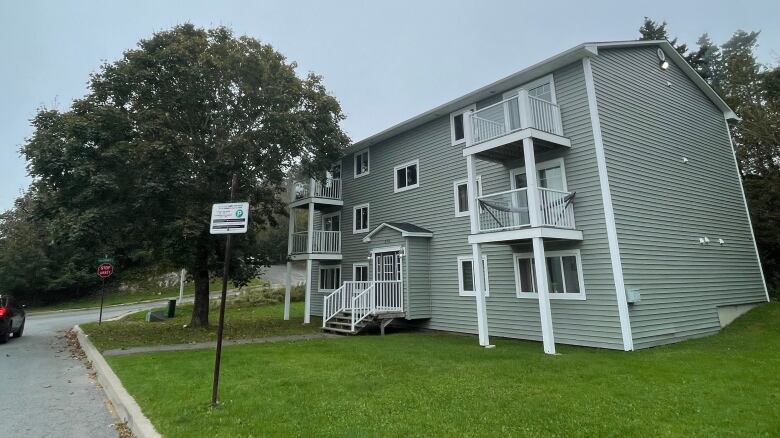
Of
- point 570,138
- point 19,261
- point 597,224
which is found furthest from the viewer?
point 19,261

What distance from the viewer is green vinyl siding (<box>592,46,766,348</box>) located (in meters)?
11.2

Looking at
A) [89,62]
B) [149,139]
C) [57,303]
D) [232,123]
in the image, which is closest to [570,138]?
[232,123]

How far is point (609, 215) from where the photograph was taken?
420 inches

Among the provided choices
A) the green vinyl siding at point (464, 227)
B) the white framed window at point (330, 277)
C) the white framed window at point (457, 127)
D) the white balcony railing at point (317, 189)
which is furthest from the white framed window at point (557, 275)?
the white balcony railing at point (317, 189)

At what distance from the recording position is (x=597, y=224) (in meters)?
11.0

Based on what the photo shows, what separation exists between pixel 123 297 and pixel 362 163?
31.3 meters

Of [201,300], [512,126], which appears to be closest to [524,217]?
[512,126]

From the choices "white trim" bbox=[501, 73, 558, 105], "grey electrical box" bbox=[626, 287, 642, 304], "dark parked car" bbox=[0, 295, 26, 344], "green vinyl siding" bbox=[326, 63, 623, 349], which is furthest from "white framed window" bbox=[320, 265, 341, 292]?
"grey electrical box" bbox=[626, 287, 642, 304]

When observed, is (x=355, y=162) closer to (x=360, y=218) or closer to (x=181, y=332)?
(x=360, y=218)

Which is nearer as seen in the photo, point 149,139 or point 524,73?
point 524,73

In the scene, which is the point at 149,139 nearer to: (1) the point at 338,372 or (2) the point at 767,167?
(1) the point at 338,372

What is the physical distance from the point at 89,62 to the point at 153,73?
2.85 metres

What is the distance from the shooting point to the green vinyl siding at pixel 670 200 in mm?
11172

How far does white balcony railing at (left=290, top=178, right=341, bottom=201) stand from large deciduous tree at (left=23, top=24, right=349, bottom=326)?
268cm
